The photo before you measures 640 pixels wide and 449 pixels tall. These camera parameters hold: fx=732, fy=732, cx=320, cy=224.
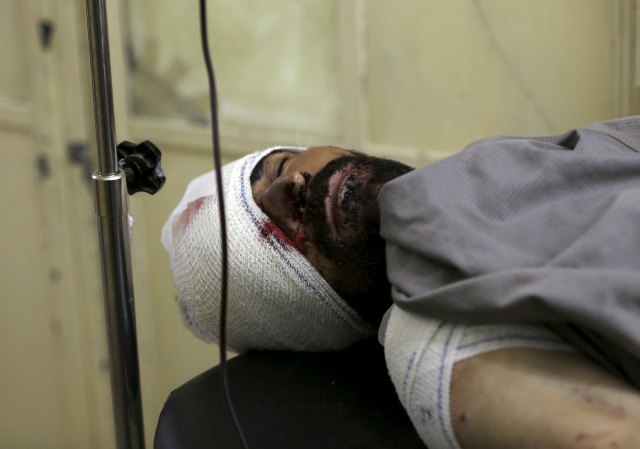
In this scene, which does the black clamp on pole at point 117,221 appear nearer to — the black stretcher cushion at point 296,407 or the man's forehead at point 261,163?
the black stretcher cushion at point 296,407

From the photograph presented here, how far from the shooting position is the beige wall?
4.40ft

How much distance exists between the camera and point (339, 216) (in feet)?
3.17

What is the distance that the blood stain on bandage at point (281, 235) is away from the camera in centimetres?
98

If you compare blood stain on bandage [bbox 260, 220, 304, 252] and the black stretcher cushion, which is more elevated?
blood stain on bandage [bbox 260, 220, 304, 252]

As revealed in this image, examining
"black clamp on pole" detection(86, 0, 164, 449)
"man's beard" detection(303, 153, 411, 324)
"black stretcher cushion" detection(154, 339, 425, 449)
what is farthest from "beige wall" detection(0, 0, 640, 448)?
"black clamp on pole" detection(86, 0, 164, 449)

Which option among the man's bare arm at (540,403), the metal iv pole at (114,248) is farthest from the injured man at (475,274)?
the metal iv pole at (114,248)

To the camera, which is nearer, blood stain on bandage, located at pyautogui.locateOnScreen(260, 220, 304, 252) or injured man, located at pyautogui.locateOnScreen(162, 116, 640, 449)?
injured man, located at pyautogui.locateOnScreen(162, 116, 640, 449)

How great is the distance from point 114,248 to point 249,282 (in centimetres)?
22

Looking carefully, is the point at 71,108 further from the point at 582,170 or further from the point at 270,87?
the point at 582,170

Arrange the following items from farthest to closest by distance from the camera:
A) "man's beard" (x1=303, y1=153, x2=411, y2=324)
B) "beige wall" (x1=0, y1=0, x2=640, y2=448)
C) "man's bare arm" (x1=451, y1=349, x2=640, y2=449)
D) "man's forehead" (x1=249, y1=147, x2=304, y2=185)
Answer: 1. "beige wall" (x1=0, y1=0, x2=640, y2=448)
2. "man's forehead" (x1=249, y1=147, x2=304, y2=185)
3. "man's beard" (x1=303, y1=153, x2=411, y2=324)
4. "man's bare arm" (x1=451, y1=349, x2=640, y2=449)

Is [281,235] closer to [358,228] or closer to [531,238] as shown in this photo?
[358,228]

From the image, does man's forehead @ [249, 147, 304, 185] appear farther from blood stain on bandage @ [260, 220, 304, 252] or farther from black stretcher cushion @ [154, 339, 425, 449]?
black stretcher cushion @ [154, 339, 425, 449]

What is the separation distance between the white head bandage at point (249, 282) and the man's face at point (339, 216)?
0.02 metres

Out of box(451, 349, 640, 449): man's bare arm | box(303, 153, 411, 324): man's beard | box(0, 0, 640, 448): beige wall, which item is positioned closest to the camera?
box(451, 349, 640, 449): man's bare arm
